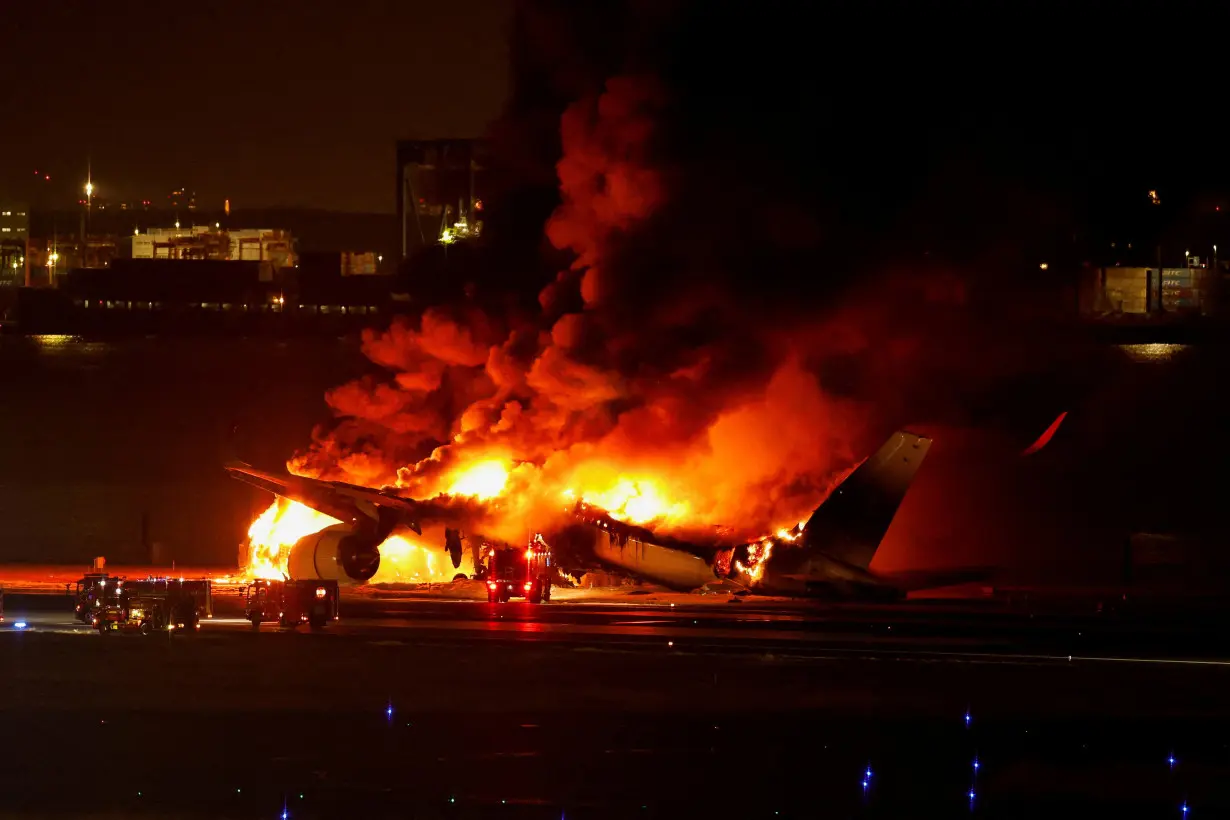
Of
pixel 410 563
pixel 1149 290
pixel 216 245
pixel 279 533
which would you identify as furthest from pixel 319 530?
pixel 216 245

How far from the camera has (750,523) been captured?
43.5 m

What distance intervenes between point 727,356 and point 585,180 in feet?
22.8

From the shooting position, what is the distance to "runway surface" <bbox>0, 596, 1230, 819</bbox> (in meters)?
19.2

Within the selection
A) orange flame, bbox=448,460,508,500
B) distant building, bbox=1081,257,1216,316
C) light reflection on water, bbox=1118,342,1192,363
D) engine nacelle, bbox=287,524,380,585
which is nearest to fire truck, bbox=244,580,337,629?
engine nacelle, bbox=287,524,380,585

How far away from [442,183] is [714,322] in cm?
3788

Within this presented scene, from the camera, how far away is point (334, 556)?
146ft

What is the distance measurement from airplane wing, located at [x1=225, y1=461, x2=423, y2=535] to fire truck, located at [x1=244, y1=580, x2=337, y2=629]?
298 inches

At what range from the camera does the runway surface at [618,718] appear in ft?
63.1

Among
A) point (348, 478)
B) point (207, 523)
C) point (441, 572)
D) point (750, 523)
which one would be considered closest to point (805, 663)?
point (750, 523)

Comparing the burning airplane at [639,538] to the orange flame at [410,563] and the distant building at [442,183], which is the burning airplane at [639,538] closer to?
the orange flame at [410,563]

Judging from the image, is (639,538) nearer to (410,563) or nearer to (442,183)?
(410,563)

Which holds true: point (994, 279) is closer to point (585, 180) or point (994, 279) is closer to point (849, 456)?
point (849, 456)

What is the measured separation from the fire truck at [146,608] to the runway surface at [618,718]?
560 mm

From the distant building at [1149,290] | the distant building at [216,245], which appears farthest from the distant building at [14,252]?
the distant building at [1149,290]
